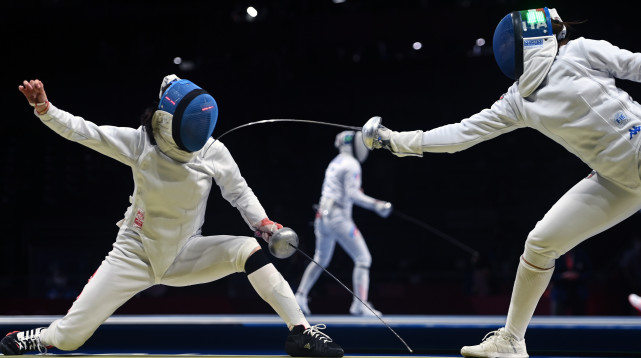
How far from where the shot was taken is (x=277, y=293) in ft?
7.34

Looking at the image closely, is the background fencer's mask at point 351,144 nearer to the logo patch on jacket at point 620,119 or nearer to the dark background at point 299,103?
the dark background at point 299,103

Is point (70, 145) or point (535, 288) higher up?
point (70, 145)

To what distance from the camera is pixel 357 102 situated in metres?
8.09

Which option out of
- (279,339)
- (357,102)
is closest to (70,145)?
(357,102)

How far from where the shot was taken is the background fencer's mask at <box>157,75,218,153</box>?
221cm

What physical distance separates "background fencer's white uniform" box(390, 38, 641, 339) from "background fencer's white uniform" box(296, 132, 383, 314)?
9.17 ft

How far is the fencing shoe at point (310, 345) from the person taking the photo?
6.95 feet

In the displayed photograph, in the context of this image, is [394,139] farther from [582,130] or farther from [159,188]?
[159,188]

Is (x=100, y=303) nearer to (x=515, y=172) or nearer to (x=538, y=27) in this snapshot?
(x=538, y=27)

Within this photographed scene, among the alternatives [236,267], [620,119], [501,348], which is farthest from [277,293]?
[620,119]

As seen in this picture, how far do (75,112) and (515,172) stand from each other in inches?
213

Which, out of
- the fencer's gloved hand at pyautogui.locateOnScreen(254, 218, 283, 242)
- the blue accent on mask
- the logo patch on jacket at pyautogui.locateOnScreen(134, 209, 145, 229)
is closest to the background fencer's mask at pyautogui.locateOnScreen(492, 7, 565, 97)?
the blue accent on mask

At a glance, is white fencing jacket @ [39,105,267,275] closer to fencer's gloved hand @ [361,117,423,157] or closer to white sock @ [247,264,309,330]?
white sock @ [247,264,309,330]

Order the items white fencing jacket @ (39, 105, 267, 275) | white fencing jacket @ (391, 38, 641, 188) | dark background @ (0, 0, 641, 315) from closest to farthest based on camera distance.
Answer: white fencing jacket @ (391, 38, 641, 188) < white fencing jacket @ (39, 105, 267, 275) < dark background @ (0, 0, 641, 315)
